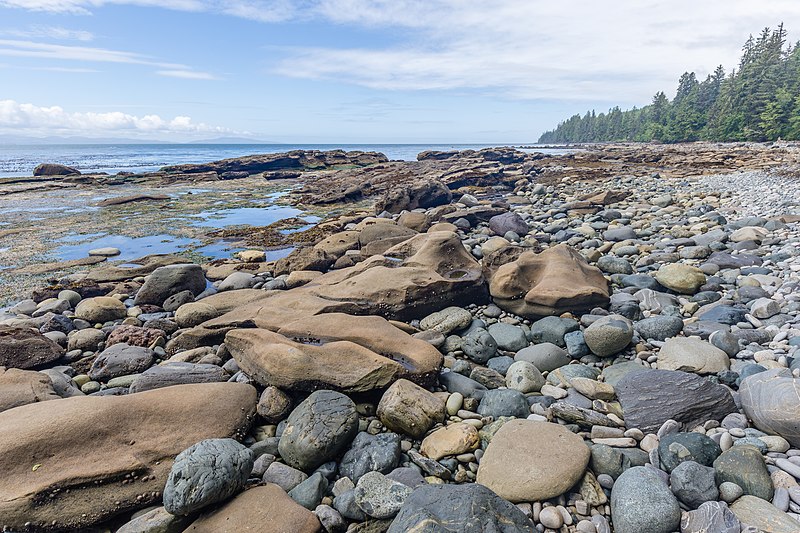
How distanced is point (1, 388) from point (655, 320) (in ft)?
26.5

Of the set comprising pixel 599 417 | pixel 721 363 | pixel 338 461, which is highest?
pixel 721 363

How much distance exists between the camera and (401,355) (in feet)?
16.8

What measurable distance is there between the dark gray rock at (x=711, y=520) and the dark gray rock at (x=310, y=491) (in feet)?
8.87

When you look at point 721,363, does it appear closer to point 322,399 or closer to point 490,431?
point 490,431

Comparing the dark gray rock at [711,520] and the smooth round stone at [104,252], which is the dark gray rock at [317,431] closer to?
the dark gray rock at [711,520]

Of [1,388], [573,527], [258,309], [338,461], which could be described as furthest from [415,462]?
[1,388]

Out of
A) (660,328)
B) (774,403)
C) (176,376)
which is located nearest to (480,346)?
(660,328)

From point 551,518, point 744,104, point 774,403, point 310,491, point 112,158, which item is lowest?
point 310,491

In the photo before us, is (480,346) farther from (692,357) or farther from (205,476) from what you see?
(205,476)

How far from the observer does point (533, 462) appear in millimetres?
3455

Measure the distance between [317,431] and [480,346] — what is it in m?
2.71

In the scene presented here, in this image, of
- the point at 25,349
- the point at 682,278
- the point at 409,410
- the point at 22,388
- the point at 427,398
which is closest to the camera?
the point at 409,410

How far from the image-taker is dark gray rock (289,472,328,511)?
11.4ft

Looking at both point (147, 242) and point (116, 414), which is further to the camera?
point (147, 242)
